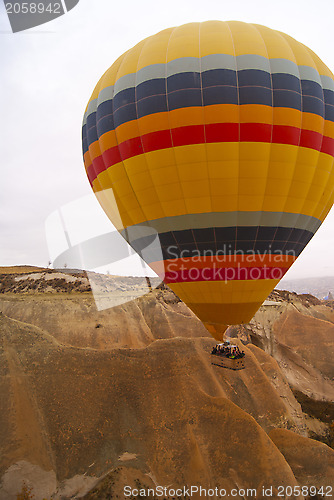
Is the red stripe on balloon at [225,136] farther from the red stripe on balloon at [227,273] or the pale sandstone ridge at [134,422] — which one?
the pale sandstone ridge at [134,422]

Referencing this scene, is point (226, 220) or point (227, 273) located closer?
point (226, 220)

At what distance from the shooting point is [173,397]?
17.1m

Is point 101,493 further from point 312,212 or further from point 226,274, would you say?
point 312,212

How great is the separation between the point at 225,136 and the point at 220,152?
19.9 inches

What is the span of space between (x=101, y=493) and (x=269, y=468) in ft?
25.0

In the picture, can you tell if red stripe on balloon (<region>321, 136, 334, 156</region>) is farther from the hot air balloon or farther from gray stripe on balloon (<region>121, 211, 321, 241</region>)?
gray stripe on balloon (<region>121, 211, 321, 241</region>)

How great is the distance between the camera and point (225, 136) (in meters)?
9.77

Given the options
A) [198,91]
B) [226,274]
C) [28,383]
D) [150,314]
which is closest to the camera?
[198,91]

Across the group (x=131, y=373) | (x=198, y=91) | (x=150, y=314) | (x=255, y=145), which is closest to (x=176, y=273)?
(x=255, y=145)

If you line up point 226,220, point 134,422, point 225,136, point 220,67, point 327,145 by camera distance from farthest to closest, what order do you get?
point 134,422
point 327,145
point 226,220
point 220,67
point 225,136

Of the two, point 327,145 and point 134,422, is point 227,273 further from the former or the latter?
point 134,422

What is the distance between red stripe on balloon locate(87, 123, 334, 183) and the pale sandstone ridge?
481 inches

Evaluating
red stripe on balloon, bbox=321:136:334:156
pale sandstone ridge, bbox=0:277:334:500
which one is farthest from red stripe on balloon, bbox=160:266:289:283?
pale sandstone ridge, bbox=0:277:334:500

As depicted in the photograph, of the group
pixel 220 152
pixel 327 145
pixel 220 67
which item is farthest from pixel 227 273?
pixel 220 67
